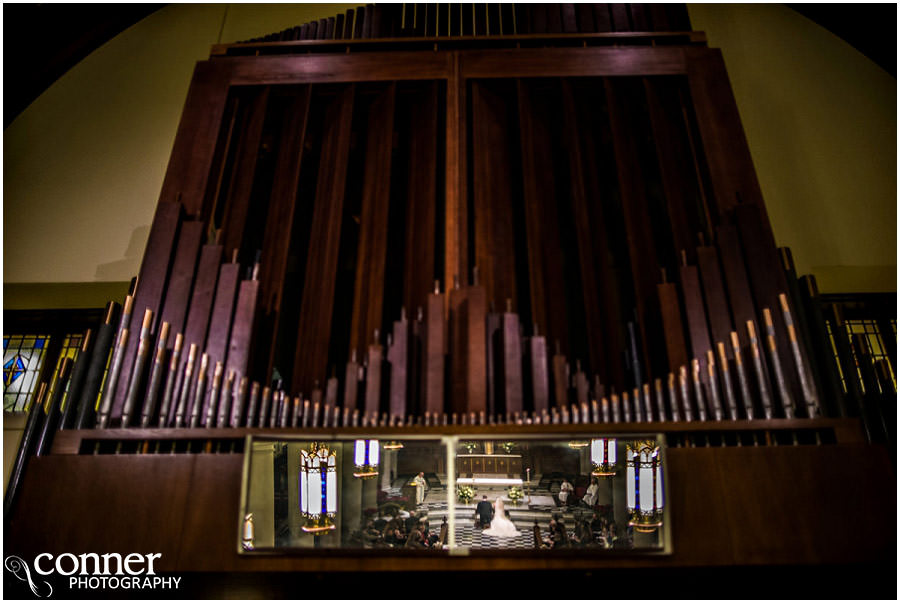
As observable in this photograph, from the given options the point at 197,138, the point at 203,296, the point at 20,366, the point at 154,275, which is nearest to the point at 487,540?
the point at 203,296

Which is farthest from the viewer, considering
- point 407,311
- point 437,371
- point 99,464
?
point 407,311

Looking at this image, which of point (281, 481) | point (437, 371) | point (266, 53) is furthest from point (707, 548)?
point (266, 53)

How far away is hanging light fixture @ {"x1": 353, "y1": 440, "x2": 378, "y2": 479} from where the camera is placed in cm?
267

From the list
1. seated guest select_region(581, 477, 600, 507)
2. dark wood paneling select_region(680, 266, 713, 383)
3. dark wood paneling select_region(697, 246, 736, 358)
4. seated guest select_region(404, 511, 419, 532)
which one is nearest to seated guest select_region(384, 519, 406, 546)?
seated guest select_region(404, 511, 419, 532)

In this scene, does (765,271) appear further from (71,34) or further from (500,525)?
(71,34)

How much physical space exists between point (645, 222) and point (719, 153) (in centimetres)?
66

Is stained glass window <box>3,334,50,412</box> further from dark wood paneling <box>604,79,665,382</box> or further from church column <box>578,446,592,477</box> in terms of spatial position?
dark wood paneling <box>604,79,665,382</box>

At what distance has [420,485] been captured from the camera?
263cm

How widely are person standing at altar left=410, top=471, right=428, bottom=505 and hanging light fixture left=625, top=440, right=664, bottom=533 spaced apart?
0.90 m

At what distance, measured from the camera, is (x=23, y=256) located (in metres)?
4.51

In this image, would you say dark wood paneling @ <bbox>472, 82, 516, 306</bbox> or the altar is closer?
the altar

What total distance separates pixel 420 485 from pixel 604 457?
83 cm

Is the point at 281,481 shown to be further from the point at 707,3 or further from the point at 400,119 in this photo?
the point at 707,3

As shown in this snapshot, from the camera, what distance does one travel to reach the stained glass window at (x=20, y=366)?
484cm
